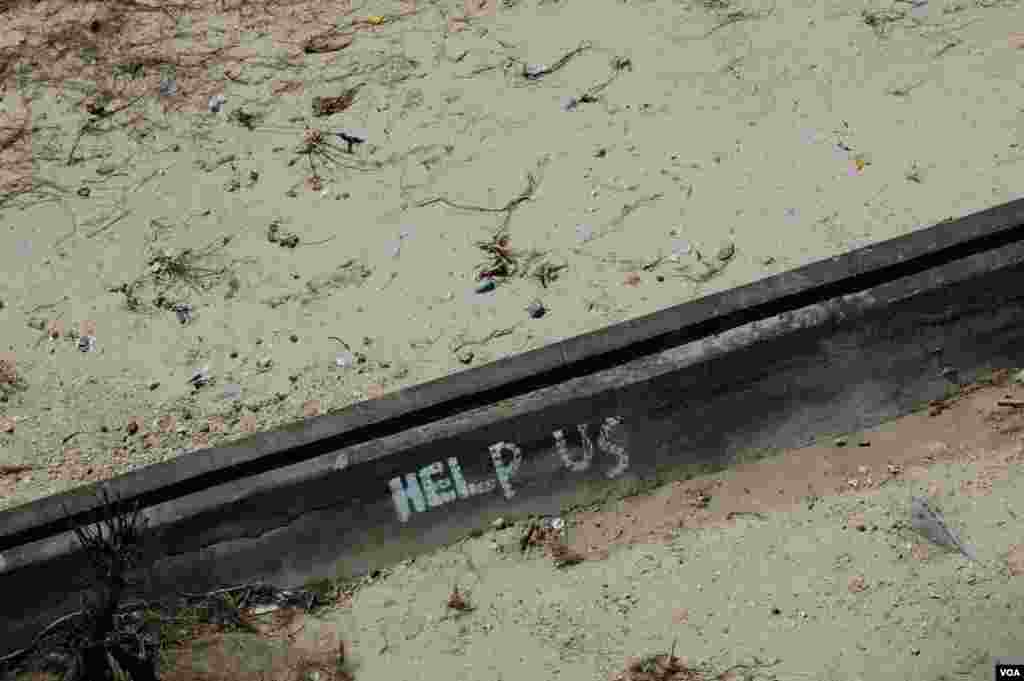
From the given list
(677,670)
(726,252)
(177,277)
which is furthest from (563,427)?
(177,277)

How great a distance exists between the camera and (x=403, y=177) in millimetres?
6238

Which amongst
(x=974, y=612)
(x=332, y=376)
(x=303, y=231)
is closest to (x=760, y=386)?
(x=974, y=612)

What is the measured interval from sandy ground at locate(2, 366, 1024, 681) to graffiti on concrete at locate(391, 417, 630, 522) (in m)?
0.19

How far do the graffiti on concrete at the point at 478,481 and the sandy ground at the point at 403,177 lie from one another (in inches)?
22.7

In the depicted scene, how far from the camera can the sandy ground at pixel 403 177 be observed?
224 inches

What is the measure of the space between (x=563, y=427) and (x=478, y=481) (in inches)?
15.6

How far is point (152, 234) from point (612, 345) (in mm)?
2449

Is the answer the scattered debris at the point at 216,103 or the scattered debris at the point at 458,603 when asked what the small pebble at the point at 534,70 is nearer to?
the scattered debris at the point at 216,103

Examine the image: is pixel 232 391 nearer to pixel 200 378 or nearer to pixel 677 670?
pixel 200 378

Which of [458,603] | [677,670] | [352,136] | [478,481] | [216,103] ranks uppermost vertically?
[216,103]

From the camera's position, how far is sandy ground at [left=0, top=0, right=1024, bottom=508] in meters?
5.68

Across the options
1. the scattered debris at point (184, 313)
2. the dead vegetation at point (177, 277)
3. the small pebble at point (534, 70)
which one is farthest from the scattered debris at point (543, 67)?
the scattered debris at point (184, 313)

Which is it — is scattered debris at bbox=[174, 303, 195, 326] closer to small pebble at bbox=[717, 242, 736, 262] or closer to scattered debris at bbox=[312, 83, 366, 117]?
scattered debris at bbox=[312, 83, 366, 117]

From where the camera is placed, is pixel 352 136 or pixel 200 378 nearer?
pixel 200 378
